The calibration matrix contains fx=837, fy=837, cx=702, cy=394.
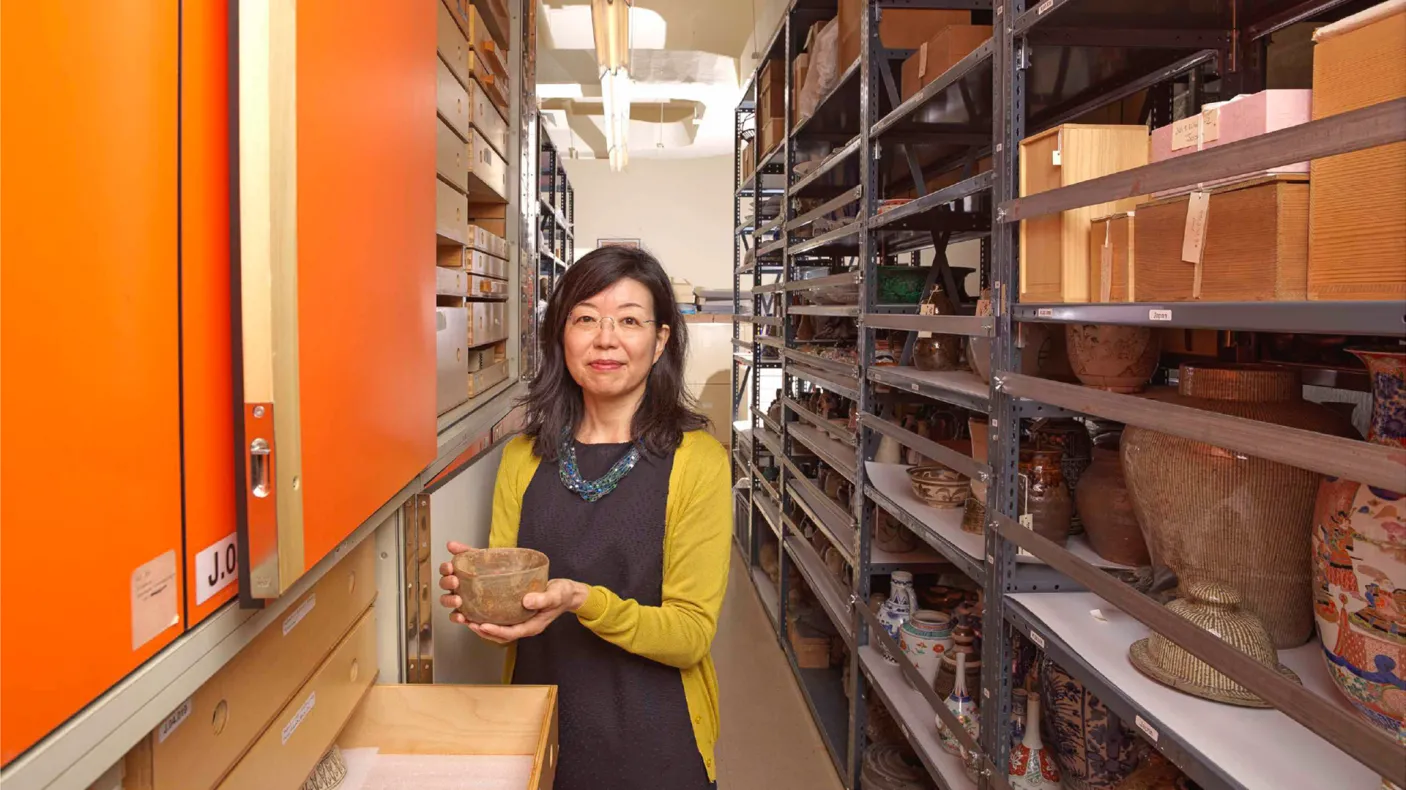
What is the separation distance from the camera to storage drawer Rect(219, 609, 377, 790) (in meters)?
0.93

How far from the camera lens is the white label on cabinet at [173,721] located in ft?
2.32

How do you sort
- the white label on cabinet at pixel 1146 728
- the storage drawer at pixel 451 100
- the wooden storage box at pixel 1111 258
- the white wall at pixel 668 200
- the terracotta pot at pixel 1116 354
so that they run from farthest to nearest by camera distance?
the white wall at pixel 668 200
the storage drawer at pixel 451 100
the terracotta pot at pixel 1116 354
the wooden storage box at pixel 1111 258
the white label on cabinet at pixel 1146 728

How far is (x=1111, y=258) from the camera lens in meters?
Result: 1.35

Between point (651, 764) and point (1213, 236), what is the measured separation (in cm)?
119

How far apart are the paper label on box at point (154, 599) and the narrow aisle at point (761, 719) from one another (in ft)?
8.01

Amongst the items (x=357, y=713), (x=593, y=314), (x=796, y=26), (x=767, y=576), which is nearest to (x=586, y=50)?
(x=796, y=26)

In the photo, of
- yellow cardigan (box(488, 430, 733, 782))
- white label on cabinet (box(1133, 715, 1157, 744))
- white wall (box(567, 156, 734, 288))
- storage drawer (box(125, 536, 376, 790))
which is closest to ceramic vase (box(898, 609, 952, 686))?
yellow cardigan (box(488, 430, 733, 782))

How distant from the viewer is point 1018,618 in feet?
5.24

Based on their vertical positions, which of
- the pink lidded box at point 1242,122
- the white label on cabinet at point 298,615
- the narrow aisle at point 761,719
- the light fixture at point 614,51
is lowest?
the narrow aisle at point 761,719

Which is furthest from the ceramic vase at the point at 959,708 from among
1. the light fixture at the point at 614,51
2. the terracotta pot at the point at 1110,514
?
the light fixture at the point at 614,51

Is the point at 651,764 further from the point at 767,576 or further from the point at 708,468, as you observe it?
the point at 767,576

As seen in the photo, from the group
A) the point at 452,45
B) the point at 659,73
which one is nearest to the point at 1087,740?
the point at 452,45

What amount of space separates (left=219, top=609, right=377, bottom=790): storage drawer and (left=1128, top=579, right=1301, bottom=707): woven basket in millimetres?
1169

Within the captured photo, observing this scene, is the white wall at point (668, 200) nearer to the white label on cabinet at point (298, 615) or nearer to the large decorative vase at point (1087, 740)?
the large decorative vase at point (1087, 740)
